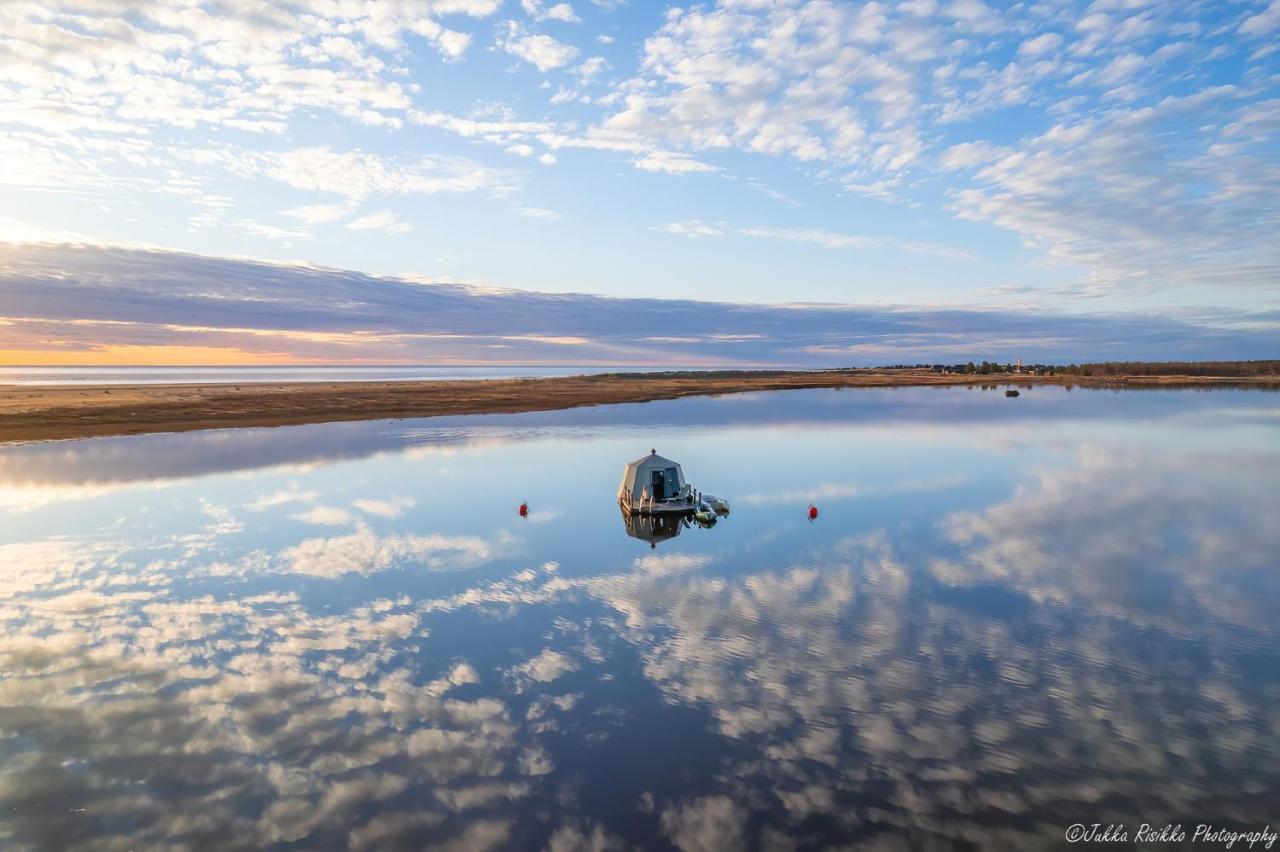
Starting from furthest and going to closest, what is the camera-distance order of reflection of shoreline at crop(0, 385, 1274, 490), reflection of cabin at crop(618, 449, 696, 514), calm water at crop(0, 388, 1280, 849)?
reflection of shoreline at crop(0, 385, 1274, 490) < reflection of cabin at crop(618, 449, 696, 514) < calm water at crop(0, 388, 1280, 849)

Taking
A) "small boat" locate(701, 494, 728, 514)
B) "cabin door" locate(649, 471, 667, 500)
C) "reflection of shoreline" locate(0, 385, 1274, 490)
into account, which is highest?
"cabin door" locate(649, 471, 667, 500)

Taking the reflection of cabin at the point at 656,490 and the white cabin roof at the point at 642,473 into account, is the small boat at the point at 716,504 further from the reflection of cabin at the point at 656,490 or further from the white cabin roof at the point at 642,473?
the white cabin roof at the point at 642,473

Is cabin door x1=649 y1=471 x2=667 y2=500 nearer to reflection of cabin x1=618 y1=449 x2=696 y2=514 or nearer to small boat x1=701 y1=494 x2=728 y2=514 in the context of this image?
reflection of cabin x1=618 y1=449 x2=696 y2=514

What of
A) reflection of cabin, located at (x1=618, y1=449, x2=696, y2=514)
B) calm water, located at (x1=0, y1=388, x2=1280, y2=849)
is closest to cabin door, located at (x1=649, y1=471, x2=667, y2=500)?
reflection of cabin, located at (x1=618, y1=449, x2=696, y2=514)

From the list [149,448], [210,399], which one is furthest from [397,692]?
[210,399]

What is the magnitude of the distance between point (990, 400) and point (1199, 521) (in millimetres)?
105927

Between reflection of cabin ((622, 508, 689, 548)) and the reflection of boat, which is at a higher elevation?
the reflection of boat

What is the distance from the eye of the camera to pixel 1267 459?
179ft

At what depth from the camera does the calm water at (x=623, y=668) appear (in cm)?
1231

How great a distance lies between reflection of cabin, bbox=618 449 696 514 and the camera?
122 feet

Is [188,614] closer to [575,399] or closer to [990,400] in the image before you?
[575,399]

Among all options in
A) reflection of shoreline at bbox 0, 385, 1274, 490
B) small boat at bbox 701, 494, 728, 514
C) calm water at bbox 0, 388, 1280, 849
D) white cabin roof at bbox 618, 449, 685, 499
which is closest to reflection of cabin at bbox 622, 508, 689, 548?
calm water at bbox 0, 388, 1280, 849

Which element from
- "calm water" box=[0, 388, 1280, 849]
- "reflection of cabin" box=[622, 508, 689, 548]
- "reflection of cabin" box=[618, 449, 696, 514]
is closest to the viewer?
"calm water" box=[0, 388, 1280, 849]

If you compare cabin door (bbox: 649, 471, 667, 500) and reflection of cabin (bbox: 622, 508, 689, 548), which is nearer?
reflection of cabin (bbox: 622, 508, 689, 548)
